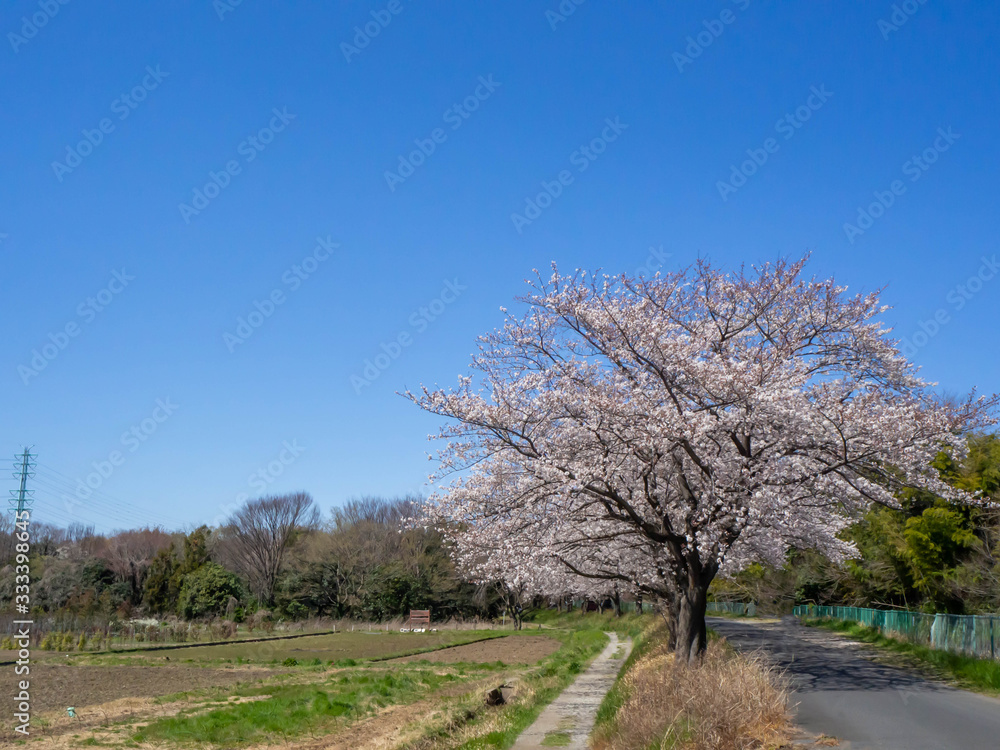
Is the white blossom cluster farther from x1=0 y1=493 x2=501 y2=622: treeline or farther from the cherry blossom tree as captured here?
x1=0 y1=493 x2=501 y2=622: treeline

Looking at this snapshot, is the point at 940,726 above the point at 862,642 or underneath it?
above

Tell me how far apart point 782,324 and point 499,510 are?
23.2ft

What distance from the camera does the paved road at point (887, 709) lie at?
11062 mm

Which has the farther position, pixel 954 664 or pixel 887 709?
pixel 954 664

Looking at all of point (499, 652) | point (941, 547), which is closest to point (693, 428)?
point (941, 547)

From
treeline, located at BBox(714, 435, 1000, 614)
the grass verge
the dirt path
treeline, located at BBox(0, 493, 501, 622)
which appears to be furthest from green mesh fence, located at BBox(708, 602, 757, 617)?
the dirt path

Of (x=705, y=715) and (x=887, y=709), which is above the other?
(x=705, y=715)

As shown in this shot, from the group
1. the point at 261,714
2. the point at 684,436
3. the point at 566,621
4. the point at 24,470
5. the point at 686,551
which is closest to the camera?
the point at 684,436

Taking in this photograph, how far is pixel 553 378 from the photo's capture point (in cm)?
1628

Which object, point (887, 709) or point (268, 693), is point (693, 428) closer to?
point (887, 709)

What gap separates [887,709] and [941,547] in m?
17.8

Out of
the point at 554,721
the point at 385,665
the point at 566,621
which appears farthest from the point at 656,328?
the point at 566,621

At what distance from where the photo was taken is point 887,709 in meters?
14.1

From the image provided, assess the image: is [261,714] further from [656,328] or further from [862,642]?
[862,642]
